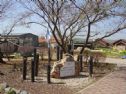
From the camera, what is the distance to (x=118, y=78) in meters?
18.2

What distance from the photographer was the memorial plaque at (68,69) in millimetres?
18164

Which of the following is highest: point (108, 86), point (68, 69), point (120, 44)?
point (120, 44)

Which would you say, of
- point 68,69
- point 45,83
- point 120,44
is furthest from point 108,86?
point 120,44

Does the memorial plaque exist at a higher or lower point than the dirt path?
higher

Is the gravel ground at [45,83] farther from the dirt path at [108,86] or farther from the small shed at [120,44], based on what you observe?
the small shed at [120,44]

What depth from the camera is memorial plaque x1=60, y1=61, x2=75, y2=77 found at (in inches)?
715

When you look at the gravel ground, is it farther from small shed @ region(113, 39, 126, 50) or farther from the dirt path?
small shed @ region(113, 39, 126, 50)

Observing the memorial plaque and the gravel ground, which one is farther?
the memorial plaque

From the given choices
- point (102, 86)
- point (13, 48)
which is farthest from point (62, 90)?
point (13, 48)

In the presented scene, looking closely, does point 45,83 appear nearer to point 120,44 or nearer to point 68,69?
point 68,69

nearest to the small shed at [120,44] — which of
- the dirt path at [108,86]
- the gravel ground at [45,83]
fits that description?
the gravel ground at [45,83]

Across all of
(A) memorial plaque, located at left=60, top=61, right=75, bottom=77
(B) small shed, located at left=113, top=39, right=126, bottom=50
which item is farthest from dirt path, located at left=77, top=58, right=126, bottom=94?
(B) small shed, located at left=113, top=39, right=126, bottom=50

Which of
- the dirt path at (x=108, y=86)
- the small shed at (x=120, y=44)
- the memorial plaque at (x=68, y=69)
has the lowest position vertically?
the dirt path at (x=108, y=86)

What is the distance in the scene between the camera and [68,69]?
1848 cm
